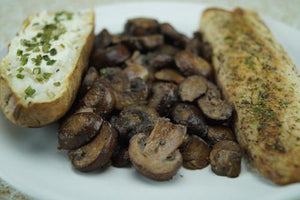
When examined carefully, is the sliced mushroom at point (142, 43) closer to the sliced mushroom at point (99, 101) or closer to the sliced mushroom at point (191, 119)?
the sliced mushroom at point (99, 101)

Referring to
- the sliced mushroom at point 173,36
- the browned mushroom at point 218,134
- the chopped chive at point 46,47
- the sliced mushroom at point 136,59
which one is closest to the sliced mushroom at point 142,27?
the sliced mushroom at point 173,36

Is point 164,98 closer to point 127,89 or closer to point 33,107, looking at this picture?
point 127,89

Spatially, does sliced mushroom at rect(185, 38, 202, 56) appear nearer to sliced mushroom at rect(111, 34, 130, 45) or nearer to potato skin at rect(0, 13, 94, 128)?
sliced mushroom at rect(111, 34, 130, 45)

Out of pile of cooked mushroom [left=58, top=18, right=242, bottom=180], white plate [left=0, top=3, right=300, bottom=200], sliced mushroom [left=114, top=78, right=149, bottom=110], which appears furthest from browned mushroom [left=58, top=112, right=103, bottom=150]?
sliced mushroom [left=114, top=78, right=149, bottom=110]

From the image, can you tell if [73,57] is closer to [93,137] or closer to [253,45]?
[93,137]

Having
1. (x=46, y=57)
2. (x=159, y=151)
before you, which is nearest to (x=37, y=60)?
(x=46, y=57)
